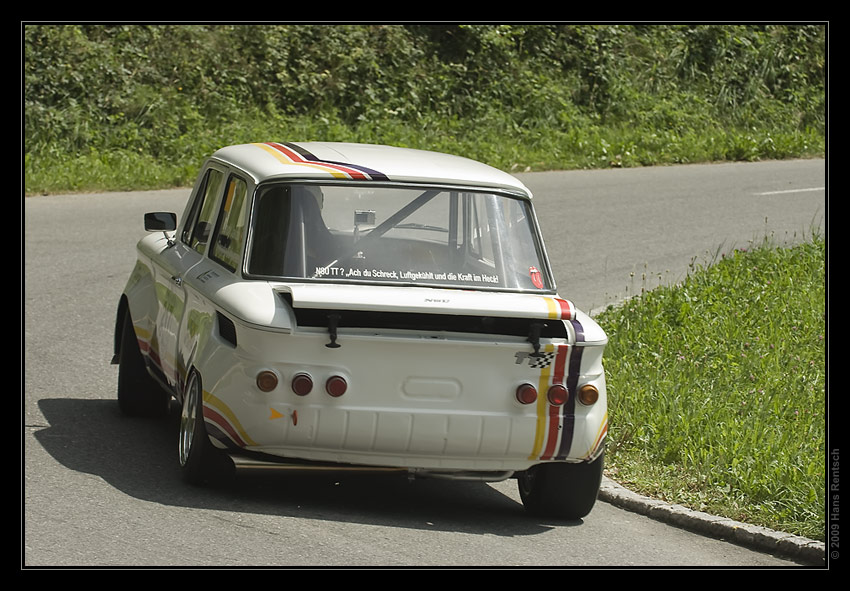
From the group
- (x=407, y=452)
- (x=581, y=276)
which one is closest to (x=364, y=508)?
(x=407, y=452)

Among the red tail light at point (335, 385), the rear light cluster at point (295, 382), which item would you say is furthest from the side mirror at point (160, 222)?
the red tail light at point (335, 385)

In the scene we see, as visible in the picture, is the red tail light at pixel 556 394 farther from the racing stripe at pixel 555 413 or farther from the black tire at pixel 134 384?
the black tire at pixel 134 384

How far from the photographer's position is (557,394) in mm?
5781

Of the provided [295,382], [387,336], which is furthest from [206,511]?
[387,336]

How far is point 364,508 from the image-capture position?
612cm

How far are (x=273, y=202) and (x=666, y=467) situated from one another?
2787 mm

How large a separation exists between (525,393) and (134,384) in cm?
305

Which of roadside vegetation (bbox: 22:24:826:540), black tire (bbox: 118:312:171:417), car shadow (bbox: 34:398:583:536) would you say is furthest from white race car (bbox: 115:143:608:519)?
roadside vegetation (bbox: 22:24:826:540)

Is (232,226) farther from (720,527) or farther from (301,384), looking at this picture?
(720,527)

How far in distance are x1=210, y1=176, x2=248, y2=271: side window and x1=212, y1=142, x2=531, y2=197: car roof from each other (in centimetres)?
13

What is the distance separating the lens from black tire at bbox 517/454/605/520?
6.10 m

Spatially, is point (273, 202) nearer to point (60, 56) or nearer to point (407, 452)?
point (407, 452)

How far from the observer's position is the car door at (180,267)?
22.1ft
